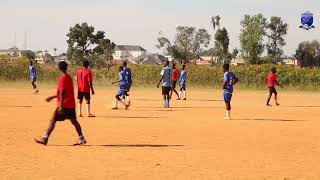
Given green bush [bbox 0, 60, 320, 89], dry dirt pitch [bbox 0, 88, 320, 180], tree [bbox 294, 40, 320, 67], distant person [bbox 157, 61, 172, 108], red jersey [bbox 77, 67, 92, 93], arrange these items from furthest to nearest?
1. tree [bbox 294, 40, 320, 67]
2. green bush [bbox 0, 60, 320, 89]
3. distant person [bbox 157, 61, 172, 108]
4. red jersey [bbox 77, 67, 92, 93]
5. dry dirt pitch [bbox 0, 88, 320, 180]

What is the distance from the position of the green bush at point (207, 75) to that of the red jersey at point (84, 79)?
32.6m

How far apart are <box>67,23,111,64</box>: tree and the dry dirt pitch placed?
56854 millimetres

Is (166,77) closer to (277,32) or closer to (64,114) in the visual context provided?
(64,114)

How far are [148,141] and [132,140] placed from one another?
14.2 inches

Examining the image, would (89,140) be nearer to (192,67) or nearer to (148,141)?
(148,141)

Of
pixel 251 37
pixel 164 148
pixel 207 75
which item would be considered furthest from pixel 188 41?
pixel 164 148

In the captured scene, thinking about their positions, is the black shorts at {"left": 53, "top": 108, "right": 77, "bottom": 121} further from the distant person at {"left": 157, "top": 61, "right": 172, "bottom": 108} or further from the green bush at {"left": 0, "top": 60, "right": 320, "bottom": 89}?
the green bush at {"left": 0, "top": 60, "right": 320, "bottom": 89}

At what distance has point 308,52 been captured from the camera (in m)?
106

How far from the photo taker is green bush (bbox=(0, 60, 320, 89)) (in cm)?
5106

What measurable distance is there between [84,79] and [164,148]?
22.8 feet

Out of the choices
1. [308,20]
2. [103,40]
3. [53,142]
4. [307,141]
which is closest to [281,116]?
[307,141]

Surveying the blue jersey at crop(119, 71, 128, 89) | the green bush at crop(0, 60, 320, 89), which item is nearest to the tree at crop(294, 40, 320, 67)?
the green bush at crop(0, 60, 320, 89)

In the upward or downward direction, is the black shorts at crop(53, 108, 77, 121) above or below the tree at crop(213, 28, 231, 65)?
below

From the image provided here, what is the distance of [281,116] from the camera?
65.8 ft
